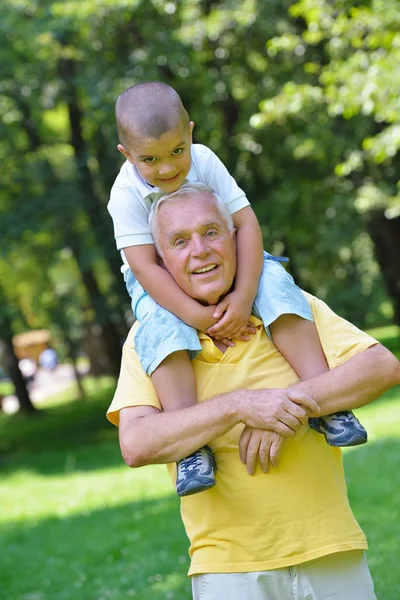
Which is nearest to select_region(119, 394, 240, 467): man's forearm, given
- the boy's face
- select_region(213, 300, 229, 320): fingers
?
select_region(213, 300, 229, 320): fingers

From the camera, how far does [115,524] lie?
384 inches

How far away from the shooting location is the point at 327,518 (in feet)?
10.2

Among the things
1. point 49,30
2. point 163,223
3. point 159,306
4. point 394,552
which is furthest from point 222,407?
point 49,30

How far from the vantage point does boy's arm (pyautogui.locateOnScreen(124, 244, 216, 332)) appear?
321 cm

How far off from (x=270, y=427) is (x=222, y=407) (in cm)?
17

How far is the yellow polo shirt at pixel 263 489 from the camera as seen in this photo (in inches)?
120

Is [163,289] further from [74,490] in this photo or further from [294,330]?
[74,490]

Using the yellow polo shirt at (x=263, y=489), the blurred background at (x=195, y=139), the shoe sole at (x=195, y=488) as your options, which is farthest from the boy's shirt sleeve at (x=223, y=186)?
the blurred background at (x=195, y=139)

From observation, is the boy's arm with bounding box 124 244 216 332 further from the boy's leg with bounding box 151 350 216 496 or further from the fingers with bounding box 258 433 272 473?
the fingers with bounding box 258 433 272 473

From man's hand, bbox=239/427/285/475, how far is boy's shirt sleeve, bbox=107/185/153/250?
88 centimetres

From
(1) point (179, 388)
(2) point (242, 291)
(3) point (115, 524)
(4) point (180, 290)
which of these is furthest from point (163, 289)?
(3) point (115, 524)

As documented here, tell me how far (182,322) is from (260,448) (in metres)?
0.53

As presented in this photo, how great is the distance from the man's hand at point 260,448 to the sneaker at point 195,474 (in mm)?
121

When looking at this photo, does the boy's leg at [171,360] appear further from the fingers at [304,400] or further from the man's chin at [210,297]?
the fingers at [304,400]
